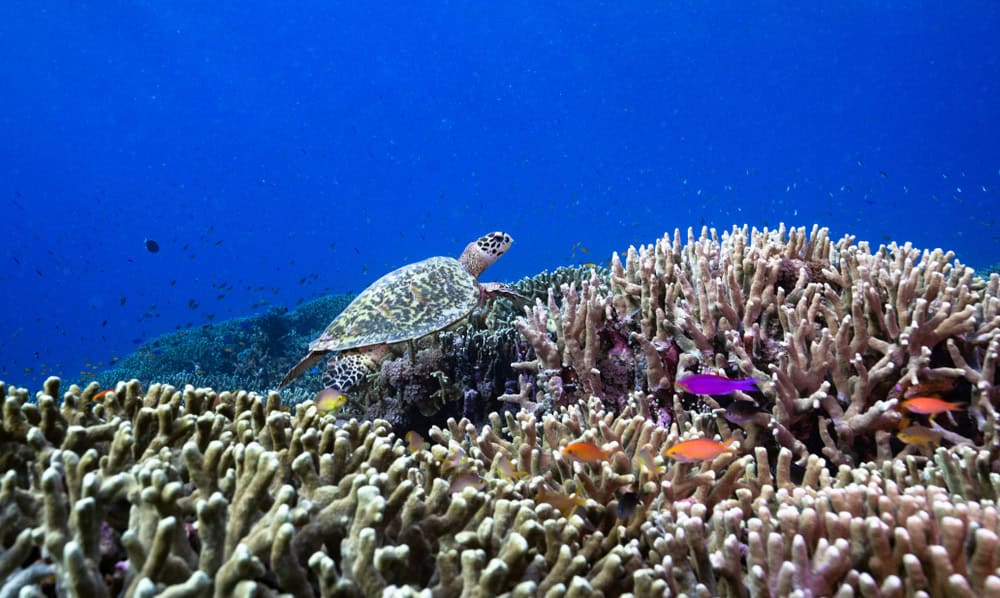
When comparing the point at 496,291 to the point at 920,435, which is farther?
the point at 496,291

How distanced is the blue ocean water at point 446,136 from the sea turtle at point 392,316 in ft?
277

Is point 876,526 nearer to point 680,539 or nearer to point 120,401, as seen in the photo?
point 680,539

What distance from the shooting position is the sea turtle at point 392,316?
5.66 m

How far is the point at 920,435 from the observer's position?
2760 mm

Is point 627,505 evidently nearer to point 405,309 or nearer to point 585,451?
point 585,451

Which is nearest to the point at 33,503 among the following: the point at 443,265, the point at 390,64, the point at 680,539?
the point at 680,539

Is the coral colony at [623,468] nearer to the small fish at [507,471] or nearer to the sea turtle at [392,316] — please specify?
the small fish at [507,471]

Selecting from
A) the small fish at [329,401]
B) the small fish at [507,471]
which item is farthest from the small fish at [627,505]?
the small fish at [329,401]

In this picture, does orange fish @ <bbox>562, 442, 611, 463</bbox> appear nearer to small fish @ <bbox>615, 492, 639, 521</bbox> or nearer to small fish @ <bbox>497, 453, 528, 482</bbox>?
small fish @ <bbox>615, 492, 639, 521</bbox>

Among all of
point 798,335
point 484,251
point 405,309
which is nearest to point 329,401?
point 405,309

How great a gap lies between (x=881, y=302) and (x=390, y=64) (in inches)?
5567

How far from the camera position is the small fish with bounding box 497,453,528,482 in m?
2.66

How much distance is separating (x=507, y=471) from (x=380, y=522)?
127cm

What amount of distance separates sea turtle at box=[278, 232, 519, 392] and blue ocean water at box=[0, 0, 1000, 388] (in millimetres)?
84346
